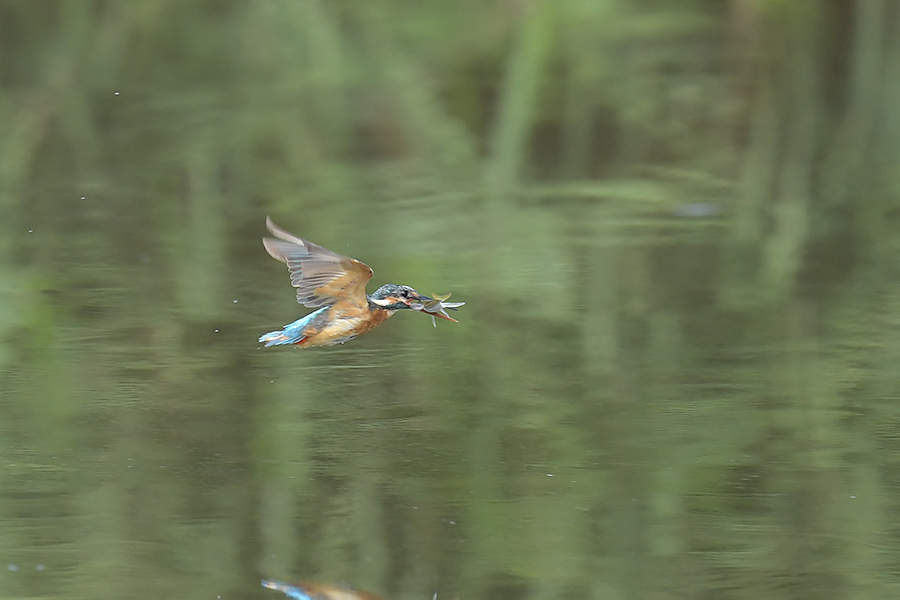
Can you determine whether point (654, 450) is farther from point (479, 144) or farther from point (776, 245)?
point (479, 144)

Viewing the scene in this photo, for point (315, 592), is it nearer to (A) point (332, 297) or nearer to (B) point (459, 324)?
(A) point (332, 297)

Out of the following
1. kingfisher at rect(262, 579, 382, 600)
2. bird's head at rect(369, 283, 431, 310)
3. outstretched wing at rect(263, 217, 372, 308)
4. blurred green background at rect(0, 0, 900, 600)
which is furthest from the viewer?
bird's head at rect(369, 283, 431, 310)

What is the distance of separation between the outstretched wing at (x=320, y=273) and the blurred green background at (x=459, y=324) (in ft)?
1.27

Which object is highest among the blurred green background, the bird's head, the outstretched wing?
the outstretched wing

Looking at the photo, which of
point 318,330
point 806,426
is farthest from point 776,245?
point 318,330

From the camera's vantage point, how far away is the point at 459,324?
15.9 ft

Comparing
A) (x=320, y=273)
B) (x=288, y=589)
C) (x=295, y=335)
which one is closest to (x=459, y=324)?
(x=295, y=335)

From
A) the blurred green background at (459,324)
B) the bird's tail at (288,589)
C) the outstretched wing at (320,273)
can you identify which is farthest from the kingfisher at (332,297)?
the bird's tail at (288,589)

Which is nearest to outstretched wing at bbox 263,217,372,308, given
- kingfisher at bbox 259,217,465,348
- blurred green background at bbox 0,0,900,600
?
kingfisher at bbox 259,217,465,348

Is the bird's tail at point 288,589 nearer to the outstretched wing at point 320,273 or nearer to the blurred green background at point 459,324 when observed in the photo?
the blurred green background at point 459,324

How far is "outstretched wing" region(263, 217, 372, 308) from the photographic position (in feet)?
12.2

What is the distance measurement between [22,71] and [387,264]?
392 cm

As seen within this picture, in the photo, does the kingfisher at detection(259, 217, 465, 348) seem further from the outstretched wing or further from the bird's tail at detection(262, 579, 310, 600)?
the bird's tail at detection(262, 579, 310, 600)

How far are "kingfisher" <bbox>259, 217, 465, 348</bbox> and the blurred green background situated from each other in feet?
0.90
